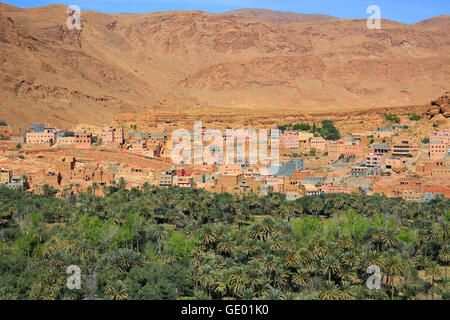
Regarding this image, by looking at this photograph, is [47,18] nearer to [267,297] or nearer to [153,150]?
[153,150]

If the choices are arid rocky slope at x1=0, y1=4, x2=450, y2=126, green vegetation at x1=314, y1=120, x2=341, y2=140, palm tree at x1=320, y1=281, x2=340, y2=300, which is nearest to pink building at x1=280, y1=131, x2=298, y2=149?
green vegetation at x1=314, y1=120, x2=341, y2=140

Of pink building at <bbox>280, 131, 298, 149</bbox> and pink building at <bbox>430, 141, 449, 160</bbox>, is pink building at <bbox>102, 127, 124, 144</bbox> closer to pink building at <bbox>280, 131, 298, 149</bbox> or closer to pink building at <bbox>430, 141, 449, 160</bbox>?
pink building at <bbox>280, 131, 298, 149</bbox>

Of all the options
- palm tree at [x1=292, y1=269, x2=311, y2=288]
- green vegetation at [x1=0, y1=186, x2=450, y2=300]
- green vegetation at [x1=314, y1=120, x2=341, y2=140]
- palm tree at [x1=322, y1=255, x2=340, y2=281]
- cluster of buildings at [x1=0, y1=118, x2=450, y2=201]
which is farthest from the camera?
green vegetation at [x1=314, y1=120, x2=341, y2=140]

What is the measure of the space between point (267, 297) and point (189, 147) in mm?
53079

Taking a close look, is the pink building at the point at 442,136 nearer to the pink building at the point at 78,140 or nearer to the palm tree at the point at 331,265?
the pink building at the point at 78,140

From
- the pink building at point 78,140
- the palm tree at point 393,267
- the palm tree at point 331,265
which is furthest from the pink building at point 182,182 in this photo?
the palm tree at point 393,267

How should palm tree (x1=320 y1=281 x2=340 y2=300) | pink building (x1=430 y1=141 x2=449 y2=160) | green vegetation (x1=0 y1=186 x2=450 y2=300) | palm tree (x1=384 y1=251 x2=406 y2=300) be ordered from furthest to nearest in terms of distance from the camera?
pink building (x1=430 y1=141 x2=449 y2=160) → palm tree (x1=384 y1=251 x2=406 y2=300) → green vegetation (x1=0 y1=186 x2=450 y2=300) → palm tree (x1=320 y1=281 x2=340 y2=300)

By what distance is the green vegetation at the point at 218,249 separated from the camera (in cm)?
2822

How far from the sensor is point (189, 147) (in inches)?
3061

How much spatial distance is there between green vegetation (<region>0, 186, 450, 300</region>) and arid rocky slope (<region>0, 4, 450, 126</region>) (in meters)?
51.6

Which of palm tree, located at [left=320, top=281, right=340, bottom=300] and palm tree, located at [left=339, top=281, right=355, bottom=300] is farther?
palm tree, located at [left=339, top=281, right=355, bottom=300]

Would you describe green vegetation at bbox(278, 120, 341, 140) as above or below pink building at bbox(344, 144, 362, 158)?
above

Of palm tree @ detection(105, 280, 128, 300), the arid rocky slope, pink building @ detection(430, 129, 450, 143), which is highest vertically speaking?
the arid rocky slope

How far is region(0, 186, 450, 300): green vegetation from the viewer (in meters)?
28.2
